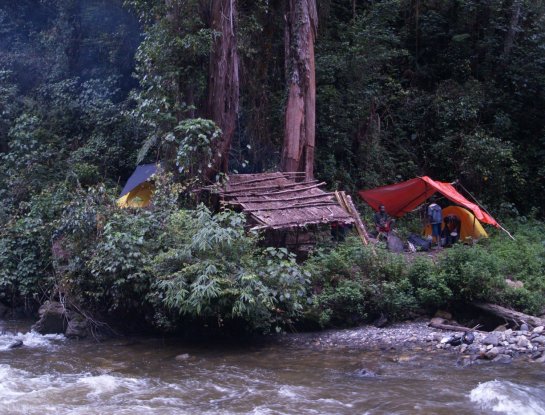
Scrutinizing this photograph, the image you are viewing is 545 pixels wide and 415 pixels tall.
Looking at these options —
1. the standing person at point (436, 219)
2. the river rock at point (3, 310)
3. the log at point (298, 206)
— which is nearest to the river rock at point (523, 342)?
the log at point (298, 206)

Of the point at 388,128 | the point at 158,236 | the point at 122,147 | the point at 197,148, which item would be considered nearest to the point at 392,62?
the point at 388,128

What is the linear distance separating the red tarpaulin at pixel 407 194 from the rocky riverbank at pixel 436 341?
5.11m

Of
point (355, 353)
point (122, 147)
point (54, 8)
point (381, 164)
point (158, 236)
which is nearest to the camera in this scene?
point (355, 353)

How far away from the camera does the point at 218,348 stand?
36.0 feet

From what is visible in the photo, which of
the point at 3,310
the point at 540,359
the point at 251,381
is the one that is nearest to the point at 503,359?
the point at 540,359

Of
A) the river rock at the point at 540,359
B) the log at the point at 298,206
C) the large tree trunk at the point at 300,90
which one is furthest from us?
the large tree trunk at the point at 300,90

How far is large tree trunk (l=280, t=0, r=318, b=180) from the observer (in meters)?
15.8

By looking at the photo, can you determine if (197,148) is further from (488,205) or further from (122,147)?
(488,205)

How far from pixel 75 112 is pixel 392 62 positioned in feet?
32.3

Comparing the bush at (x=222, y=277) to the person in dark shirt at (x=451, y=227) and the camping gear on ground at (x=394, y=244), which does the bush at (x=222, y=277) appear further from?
the person in dark shirt at (x=451, y=227)

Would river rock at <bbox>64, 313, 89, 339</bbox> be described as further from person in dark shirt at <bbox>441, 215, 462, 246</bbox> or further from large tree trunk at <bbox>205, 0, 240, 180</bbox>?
person in dark shirt at <bbox>441, 215, 462, 246</bbox>

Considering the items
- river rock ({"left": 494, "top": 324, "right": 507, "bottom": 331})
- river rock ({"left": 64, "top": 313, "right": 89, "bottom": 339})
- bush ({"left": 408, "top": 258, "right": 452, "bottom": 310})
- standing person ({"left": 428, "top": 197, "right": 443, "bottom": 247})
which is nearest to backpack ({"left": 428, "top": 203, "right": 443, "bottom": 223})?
standing person ({"left": 428, "top": 197, "right": 443, "bottom": 247})

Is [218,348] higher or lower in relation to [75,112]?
lower

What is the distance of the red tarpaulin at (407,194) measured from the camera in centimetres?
1587
